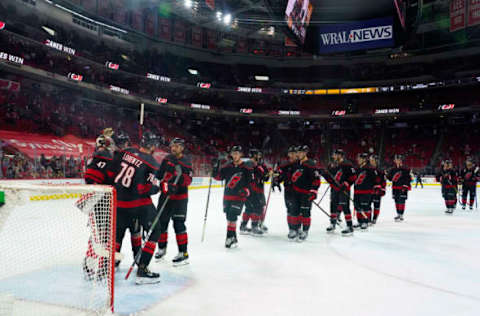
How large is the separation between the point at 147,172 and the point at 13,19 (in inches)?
799

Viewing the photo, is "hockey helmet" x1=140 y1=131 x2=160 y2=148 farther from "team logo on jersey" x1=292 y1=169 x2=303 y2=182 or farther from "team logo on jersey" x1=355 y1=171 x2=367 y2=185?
"team logo on jersey" x1=355 y1=171 x2=367 y2=185

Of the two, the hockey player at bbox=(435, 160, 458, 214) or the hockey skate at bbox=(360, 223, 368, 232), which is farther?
the hockey player at bbox=(435, 160, 458, 214)

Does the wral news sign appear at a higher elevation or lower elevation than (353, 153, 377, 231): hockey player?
higher

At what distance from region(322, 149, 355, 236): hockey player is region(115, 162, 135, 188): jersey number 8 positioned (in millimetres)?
4126

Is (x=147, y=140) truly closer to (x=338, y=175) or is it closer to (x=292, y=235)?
(x=292, y=235)

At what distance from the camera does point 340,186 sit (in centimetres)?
679

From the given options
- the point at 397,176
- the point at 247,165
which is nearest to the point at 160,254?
the point at 247,165

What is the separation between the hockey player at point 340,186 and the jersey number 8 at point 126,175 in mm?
4126

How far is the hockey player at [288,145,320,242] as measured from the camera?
5973 millimetres

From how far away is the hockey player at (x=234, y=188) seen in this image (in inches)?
209

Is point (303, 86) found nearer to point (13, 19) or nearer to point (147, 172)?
point (13, 19)

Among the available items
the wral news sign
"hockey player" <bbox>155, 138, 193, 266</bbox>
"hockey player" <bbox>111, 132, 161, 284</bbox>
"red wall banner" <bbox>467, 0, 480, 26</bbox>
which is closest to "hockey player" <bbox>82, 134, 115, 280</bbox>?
"hockey player" <bbox>111, 132, 161, 284</bbox>

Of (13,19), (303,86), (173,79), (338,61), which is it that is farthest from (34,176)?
(338,61)

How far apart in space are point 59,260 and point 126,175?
1473mm
